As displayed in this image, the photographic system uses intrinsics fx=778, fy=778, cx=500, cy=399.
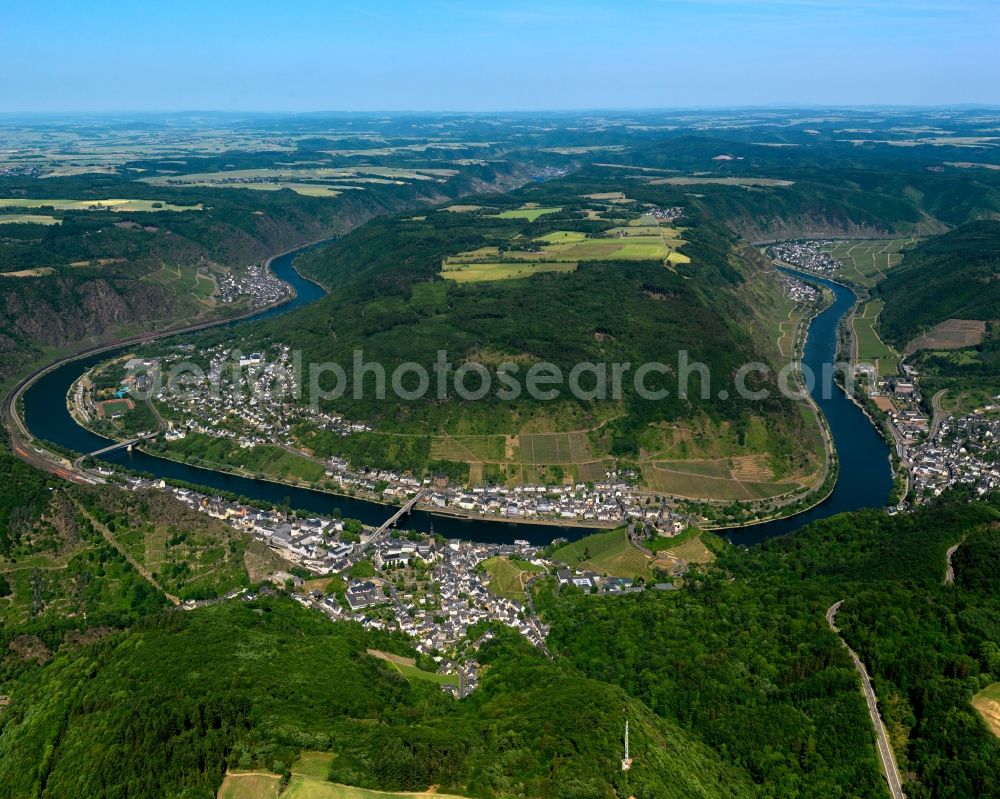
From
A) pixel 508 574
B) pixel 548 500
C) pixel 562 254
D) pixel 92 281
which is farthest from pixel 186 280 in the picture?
pixel 508 574

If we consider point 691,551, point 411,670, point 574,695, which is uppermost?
point 574,695

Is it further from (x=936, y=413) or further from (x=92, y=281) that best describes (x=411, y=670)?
(x=92, y=281)

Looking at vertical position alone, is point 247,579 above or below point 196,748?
below

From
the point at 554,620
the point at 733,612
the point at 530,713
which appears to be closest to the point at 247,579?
the point at 554,620

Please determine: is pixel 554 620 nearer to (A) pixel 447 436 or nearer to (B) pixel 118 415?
(A) pixel 447 436

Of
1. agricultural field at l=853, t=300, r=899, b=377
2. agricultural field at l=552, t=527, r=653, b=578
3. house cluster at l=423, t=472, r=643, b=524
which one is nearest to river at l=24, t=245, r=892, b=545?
house cluster at l=423, t=472, r=643, b=524

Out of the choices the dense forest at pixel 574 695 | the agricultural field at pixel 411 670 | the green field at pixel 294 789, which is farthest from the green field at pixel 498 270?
the green field at pixel 294 789

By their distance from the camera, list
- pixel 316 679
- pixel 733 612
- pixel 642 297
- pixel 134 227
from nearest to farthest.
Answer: pixel 316 679 → pixel 733 612 → pixel 642 297 → pixel 134 227
